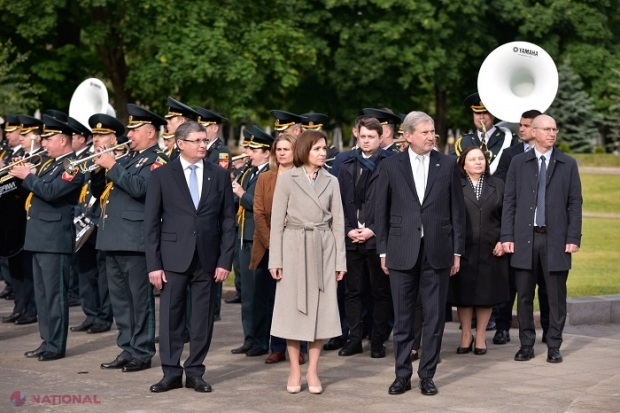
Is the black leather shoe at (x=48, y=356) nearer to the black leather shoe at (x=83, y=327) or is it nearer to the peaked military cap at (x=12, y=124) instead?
the black leather shoe at (x=83, y=327)

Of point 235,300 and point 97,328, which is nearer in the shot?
point 97,328

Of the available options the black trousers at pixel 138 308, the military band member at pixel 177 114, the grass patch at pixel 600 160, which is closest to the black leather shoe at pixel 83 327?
the military band member at pixel 177 114

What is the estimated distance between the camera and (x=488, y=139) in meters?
13.3

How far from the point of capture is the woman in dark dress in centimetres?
1180

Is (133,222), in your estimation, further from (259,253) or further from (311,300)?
(311,300)

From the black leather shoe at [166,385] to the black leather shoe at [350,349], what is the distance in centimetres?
218

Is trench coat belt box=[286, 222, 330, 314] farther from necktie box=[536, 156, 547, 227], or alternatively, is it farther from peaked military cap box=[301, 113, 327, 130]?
peaked military cap box=[301, 113, 327, 130]

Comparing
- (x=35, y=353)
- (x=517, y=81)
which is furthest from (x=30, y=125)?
(x=517, y=81)

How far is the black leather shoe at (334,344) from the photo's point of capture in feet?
39.6

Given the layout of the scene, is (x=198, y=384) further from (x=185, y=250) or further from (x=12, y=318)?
(x=12, y=318)

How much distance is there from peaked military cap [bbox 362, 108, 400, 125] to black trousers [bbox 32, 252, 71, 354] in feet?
10.5

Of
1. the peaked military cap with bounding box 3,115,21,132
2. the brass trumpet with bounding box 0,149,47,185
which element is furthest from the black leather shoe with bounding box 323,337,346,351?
the peaked military cap with bounding box 3,115,21,132

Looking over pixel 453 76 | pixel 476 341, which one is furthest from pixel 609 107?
pixel 476 341

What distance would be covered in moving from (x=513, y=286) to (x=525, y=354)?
4.54 ft
